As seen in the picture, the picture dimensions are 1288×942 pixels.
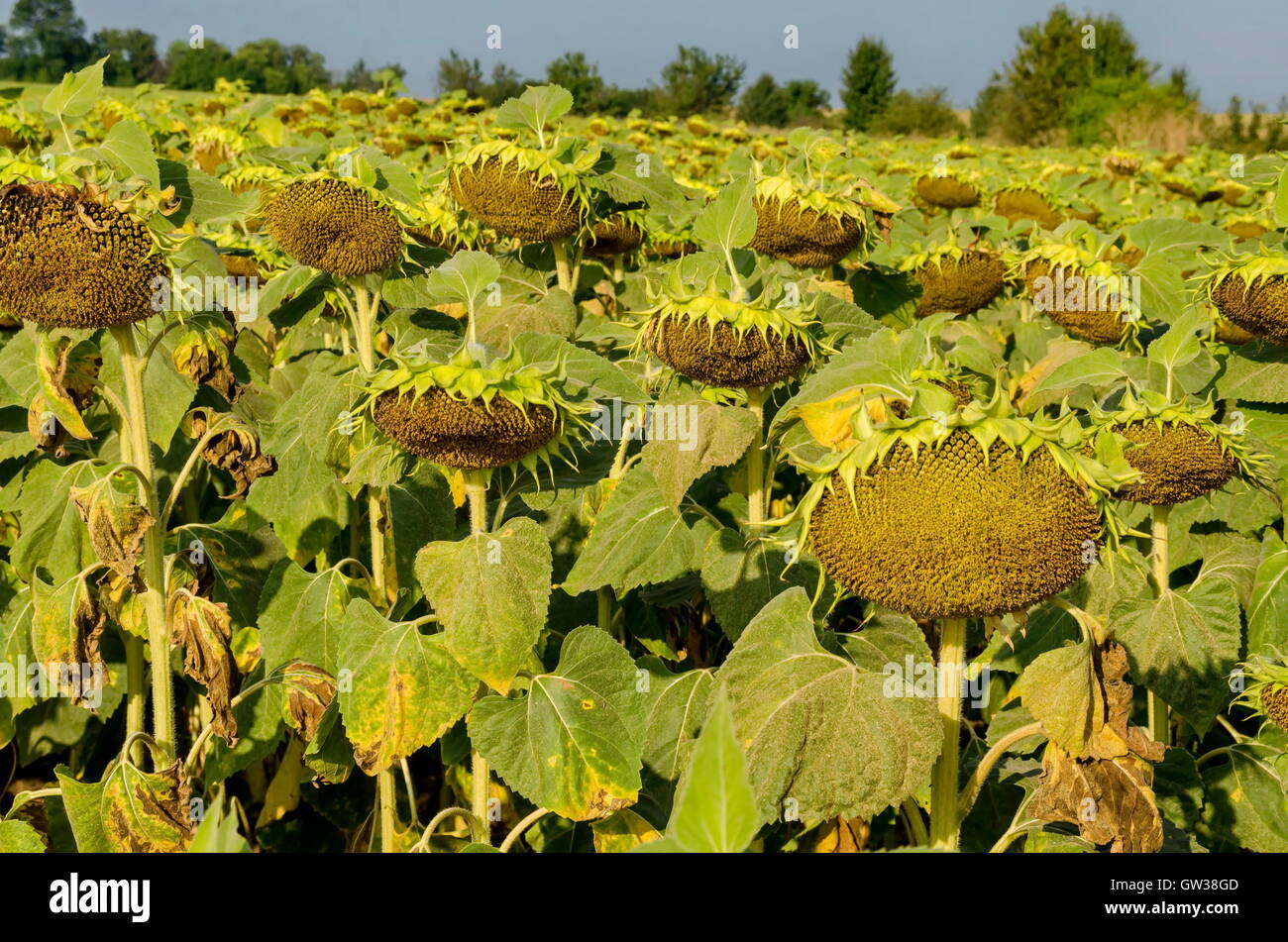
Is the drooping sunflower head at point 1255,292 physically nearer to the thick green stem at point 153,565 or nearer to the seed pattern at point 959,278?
the seed pattern at point 959,278

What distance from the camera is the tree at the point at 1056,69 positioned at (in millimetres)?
33031

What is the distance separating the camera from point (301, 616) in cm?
285

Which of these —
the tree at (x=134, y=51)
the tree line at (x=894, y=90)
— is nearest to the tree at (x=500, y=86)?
the tree line at (x=894, y=90)

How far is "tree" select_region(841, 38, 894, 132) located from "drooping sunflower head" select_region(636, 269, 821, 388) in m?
34.8

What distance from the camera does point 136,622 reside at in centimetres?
292

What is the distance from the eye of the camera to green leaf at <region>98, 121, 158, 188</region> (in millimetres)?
2566

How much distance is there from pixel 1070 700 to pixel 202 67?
118 feet

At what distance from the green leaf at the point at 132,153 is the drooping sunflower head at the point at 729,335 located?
1183 mm

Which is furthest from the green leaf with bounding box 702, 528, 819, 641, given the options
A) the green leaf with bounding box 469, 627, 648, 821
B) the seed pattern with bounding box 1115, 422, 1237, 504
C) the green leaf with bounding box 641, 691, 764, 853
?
the green leaf with bounding box 641, 691, 764, 853

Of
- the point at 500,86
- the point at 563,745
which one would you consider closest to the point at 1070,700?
the point at 563,745

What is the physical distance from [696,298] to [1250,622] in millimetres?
1894

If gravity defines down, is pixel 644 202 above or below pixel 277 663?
above

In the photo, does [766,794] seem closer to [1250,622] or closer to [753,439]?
[753,439]

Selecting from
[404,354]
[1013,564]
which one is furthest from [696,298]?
[1013,564]
